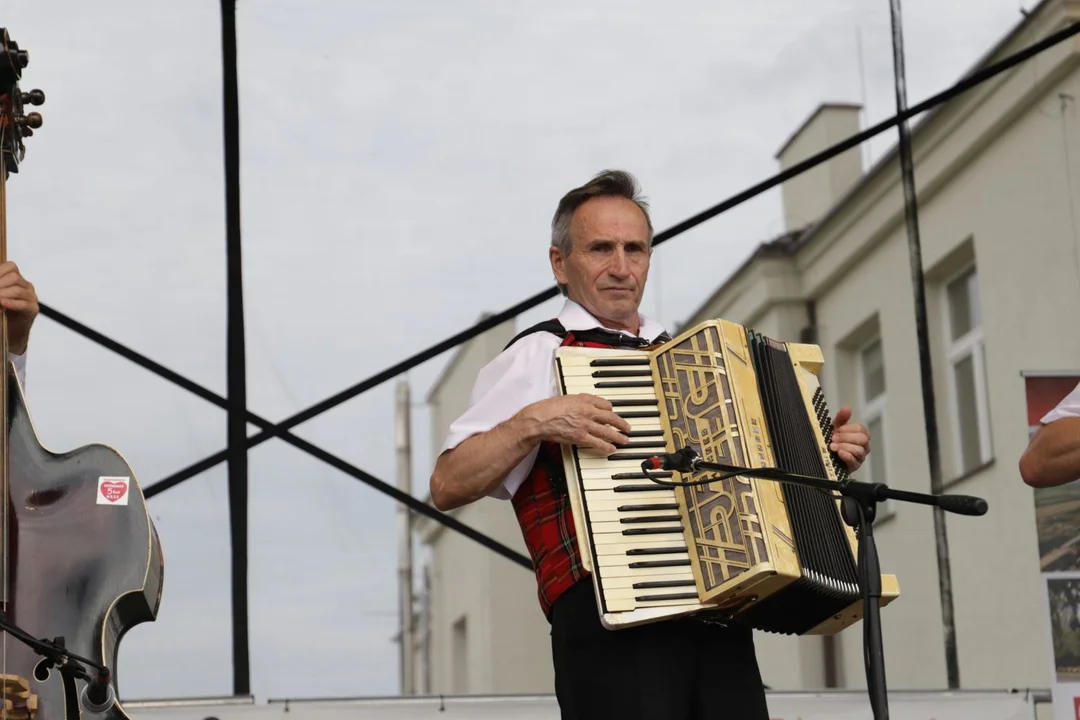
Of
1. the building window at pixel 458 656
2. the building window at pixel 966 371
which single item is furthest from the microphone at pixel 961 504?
the building window at pixel 458 656

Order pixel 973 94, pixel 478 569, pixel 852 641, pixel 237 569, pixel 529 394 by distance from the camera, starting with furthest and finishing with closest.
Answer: pixel 478 569, pixel 852 641, pixel 973 94, pixel 237 569, pixel 529 394

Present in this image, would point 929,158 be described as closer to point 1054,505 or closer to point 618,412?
point 1054,505

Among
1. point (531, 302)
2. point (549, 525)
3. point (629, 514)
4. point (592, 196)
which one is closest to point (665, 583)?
point (629, 514)

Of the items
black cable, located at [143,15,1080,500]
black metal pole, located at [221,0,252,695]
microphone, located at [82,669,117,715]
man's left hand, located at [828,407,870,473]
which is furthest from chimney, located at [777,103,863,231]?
microphone, located at [82,669,117,715]

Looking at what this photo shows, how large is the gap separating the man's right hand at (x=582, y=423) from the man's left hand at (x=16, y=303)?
105cm

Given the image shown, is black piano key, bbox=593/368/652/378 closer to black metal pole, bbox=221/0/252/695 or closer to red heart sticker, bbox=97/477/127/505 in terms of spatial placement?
red heart sticker, bbox=97/477/127/505

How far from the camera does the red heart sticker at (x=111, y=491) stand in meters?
3.15

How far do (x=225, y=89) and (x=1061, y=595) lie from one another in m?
2.76

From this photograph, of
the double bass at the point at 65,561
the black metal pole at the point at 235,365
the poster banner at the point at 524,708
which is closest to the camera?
the double bass at the point at 65,561

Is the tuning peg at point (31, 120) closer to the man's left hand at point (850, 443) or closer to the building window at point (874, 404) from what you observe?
the man's left hand at point (850, 443)

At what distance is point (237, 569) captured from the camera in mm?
4723

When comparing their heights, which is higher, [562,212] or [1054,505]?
[562,212]

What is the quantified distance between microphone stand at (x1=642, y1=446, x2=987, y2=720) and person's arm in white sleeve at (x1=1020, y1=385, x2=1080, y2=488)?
1.45ft

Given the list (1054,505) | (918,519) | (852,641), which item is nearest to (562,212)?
(1054,505)
